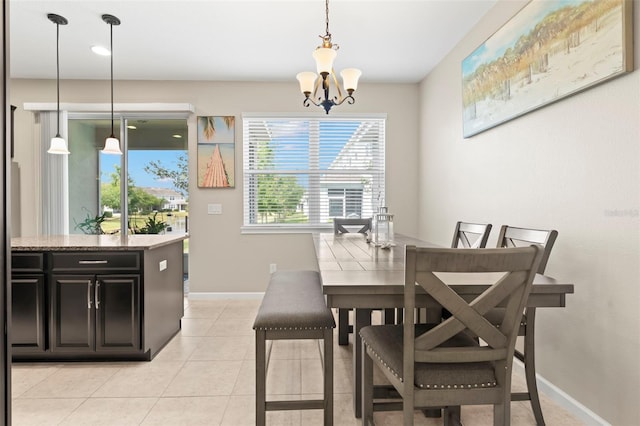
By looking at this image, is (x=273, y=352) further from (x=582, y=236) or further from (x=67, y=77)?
(x=67, y=77)

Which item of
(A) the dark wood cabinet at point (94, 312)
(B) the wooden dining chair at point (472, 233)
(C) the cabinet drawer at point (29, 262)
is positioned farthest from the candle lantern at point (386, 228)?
(C) the cabinet drawer at point (29, 262)

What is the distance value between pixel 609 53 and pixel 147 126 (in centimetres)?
446

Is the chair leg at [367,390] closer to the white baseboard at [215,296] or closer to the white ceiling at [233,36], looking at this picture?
the white ceiling at [233,36]

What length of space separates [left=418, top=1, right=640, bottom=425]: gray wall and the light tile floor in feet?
1.02

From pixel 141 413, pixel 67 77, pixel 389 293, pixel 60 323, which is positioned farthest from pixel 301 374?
pixel 67 77

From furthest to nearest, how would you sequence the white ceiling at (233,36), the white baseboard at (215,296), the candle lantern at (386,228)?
1. the white baseboard at (215,296)
2. the white ceiling at (233,36)
3. the candle lantern at (386,228)

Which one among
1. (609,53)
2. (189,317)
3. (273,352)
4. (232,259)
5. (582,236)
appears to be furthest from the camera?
(232,259)

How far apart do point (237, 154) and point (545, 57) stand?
10.6ft

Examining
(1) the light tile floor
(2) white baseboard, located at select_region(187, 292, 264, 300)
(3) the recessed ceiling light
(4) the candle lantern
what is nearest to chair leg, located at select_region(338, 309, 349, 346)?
(1) the light tile floor

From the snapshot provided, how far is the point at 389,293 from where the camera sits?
49.9 inches

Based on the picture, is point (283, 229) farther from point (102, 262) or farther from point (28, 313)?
point (28, 313)

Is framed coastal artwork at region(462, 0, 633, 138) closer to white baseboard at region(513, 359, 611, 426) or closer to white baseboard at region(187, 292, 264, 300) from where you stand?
white baseboard at region(513, 359, 611, 426)

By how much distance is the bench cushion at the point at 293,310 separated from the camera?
1.62 m

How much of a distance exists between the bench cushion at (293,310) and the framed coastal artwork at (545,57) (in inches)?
68.1
